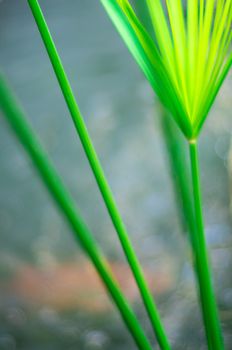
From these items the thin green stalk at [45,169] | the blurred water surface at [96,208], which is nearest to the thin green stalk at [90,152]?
the thin green stalk at [45,169]

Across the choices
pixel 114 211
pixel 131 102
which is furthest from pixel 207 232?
pixel 114 211

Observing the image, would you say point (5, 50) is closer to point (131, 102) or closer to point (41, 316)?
point (131, 102)

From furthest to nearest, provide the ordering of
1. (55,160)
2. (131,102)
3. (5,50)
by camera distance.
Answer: (5,50) → (131,102) → (55,160)

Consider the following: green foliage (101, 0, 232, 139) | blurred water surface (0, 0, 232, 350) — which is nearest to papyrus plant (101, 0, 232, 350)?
green foliage (101, 0, 232, 139)

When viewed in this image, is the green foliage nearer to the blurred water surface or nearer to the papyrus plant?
the papyrus plant

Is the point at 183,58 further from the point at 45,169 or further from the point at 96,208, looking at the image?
the point at 96,208

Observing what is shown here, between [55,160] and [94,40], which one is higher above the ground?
[94,40]
